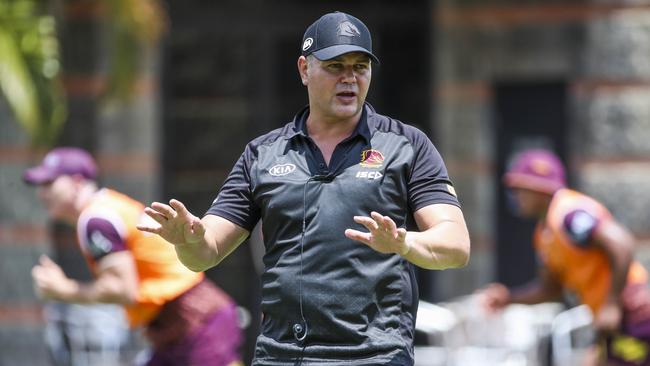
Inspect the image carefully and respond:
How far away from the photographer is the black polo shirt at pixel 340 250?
500 centimetres

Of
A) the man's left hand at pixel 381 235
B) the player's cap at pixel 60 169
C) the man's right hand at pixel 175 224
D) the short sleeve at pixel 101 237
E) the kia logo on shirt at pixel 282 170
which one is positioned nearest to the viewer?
the man's left hand at pixel 381 235

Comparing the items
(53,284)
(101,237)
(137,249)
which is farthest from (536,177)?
(53,284)

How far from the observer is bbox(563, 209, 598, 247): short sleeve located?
798 cm

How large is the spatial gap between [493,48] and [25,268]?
3.87 meters

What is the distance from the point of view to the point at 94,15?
11578 millimetres

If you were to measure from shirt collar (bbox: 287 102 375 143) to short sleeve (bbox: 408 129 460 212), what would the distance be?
0.16m

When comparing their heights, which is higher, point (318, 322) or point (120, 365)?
point (318, 322)

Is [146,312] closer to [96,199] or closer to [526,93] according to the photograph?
[96,199]

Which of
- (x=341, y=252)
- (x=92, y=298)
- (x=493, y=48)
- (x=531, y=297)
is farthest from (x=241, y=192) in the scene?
(x=493, y=48)

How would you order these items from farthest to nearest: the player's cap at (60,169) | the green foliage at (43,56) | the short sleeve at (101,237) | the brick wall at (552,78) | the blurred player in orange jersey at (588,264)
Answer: the brick wall at (552,78) < the green foliage at (43,56) < the blurred player in orange jersey at (588,264) < the player's cap at (60,169) < the short sleeve at (101,237)

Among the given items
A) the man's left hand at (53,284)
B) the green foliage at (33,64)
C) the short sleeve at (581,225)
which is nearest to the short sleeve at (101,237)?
the man's left hand at (53,284)

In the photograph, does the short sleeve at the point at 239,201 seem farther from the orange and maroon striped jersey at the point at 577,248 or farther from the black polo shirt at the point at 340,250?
the orange and maroon striped jersey at the point at 577,248

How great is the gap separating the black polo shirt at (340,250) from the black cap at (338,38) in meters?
0.30

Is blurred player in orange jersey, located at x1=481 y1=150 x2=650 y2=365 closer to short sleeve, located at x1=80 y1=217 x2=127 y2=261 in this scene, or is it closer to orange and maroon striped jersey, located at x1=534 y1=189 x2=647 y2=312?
orange and maroon striped jersey, located at x1=534 y1=189 x2=647 y2=312
